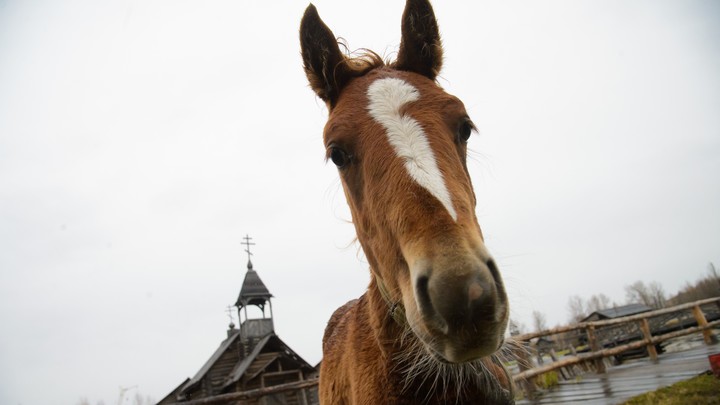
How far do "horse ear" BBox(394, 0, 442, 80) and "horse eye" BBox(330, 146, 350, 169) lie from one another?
35.0 inches

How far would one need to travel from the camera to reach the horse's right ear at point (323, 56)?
2.49 metres

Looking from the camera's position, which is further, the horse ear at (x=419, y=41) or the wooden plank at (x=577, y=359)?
the wooden plank at (x=577, y=359)

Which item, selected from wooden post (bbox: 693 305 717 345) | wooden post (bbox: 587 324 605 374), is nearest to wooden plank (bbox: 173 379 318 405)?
wooden post (bbox: 587 324 605 374)

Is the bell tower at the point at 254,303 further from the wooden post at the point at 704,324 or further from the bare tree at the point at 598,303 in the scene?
the bare tree at the point at 598,303

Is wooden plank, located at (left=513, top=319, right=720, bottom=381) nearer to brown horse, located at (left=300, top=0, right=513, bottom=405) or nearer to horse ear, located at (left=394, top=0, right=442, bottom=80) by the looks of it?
brown horse, located at (left=300, top=0, right=513, bottom=405)

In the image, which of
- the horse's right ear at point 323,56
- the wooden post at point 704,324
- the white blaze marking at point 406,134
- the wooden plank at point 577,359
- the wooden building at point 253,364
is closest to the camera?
the white blaze marking at point 406,134

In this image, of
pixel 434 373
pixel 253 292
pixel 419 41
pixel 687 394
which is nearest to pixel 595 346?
pixel 687 394

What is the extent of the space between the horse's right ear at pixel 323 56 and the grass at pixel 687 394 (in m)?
5.31

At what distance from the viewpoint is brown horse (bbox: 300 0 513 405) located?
127 cm

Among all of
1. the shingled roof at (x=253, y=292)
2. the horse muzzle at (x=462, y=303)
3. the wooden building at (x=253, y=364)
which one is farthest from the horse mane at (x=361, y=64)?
the shingled roof at (x=253, y=292)

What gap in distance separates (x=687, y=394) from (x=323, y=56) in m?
5.98

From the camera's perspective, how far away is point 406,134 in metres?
1.80

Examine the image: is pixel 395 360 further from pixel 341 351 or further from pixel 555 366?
pixel 555 366

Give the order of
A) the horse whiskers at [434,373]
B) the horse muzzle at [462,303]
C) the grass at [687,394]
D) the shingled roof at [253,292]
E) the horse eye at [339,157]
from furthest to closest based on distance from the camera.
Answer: the shingled roof at [253,292] < the grass at [687,394] < the horse eye at [339,157] < the horse whiskers at [434,373] < the horse muzzle at [462,303]
